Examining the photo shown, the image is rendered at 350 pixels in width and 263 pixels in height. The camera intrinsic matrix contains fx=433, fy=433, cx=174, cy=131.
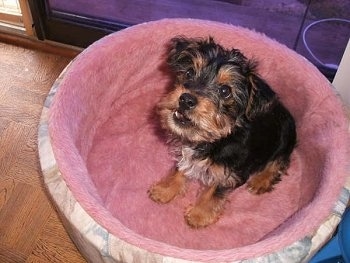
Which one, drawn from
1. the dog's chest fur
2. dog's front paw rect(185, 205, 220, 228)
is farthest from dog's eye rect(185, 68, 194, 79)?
dog's front paw rect(185, 205, 220, 228)

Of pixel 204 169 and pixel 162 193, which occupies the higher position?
pixel 204 169

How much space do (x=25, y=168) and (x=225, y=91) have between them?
1.54 meters

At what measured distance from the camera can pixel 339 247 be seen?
2062 mm

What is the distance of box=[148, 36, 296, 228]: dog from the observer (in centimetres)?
181

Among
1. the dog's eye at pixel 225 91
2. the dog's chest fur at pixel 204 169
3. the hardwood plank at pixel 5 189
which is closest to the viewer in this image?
the dog's eye at pixel 225 91

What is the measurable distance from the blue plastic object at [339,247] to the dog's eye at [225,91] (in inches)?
32.5

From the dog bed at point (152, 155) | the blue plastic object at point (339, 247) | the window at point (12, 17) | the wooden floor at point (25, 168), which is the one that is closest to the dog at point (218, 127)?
the dog bed at point (152, 155)

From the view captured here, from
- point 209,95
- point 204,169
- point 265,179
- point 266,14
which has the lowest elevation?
point 265,179

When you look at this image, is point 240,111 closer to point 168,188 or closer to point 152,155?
point 168,188

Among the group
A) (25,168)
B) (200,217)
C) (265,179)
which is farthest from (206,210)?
(25,168)

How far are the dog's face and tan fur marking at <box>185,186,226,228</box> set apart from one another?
481 mm

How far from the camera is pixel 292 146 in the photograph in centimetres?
244

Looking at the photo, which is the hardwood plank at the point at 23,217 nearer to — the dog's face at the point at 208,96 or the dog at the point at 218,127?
the dog at the point at 218,127

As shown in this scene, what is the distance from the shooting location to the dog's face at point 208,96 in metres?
1.75
